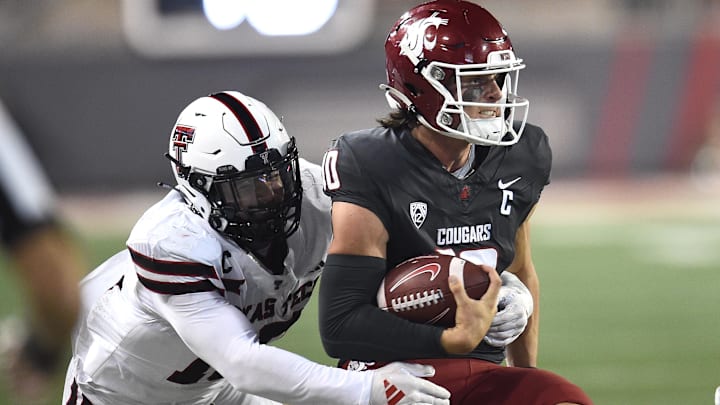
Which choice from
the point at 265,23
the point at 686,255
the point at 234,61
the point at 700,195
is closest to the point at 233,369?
the point at 686,255

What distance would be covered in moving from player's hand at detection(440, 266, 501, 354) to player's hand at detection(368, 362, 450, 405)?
104 millimetres

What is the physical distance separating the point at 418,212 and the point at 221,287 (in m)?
0.55

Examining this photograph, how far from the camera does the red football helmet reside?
9.02 ft

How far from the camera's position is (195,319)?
2.76 metres

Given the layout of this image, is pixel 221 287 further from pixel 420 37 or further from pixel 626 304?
pixel 626 304

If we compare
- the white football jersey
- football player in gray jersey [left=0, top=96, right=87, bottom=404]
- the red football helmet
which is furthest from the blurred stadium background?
football player in gray jersey [left=0, top=96, right=87, bottom=404]

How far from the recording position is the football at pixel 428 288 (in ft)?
8.75

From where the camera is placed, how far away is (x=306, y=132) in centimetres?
1109

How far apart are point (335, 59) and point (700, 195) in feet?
12.6

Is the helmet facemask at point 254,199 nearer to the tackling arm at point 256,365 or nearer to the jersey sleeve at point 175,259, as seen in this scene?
the jersey sleeve at point 175,259

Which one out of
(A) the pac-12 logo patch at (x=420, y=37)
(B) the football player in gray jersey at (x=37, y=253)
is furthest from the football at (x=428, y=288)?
(B) the football player in gray jersey at (x=37, y=253)

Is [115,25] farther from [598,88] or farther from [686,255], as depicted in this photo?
[686,255]

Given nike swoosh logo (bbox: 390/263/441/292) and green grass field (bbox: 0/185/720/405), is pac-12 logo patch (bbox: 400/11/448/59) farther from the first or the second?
green grass field (bbox: 0/185/720/405)

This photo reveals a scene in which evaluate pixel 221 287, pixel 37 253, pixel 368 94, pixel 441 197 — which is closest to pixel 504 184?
pixel 441 197
